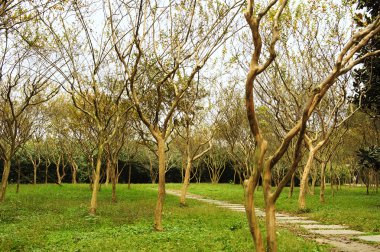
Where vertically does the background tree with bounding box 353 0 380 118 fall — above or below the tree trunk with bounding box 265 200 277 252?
above

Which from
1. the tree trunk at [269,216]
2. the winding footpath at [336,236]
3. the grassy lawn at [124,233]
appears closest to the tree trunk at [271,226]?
the tree trunk at [269,216]

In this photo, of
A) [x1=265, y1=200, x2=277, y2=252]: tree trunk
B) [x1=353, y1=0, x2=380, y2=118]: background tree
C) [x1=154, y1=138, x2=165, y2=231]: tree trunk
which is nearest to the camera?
[x1=265, y1=200, x2=277, y2=252]: tree trunk

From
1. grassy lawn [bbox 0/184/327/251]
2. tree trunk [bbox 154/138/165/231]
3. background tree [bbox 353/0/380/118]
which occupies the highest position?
background tree [bbox 353/0/380/118]

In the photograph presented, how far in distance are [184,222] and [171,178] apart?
44334mm

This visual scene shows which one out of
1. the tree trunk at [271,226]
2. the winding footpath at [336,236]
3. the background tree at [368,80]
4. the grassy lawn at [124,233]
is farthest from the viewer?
the background tree at [368,80]

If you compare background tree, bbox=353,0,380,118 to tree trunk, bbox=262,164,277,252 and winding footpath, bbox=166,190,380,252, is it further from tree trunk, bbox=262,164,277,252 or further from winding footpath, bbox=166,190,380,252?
tree trunk, bbox=262,164,277,252

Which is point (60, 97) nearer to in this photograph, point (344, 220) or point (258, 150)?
point (344, 220)

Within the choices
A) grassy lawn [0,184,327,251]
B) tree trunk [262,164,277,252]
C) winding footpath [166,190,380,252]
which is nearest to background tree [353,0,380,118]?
winding footpath [166,190,380,252]

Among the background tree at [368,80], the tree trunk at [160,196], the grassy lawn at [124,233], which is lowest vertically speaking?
the grassy lawn at [124,233]

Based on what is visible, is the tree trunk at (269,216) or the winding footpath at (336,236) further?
the winding footpath at (336,236)

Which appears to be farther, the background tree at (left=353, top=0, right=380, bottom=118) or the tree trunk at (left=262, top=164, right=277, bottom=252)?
the background tree at (left=353, top=0, right=380, bottom=118)

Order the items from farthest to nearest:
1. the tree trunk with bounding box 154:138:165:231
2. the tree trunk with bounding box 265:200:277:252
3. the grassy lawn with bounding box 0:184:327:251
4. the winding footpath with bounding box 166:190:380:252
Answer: the tree trunk with bounding box 154:138:165:231, the winding footpath with bounding box 166:190:380:252, the grassy lawn with bounding box 0:184:327:251, the tree trunk with bounding box 265:200:277:252

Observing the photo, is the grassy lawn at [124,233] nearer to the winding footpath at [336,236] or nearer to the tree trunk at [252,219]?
the winding footpath at [336,236]

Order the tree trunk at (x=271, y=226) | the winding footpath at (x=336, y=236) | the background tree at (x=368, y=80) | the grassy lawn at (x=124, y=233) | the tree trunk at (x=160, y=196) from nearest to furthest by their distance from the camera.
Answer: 1. the tree trunk at (x=271, y=226)
2. the grassy lawn at (x=124, y=233)
3. the winding footpath at (x=336, y=236)
4. the tree trunk at (x=160, y=196)
5. the background tree at (x=368, y=80)
